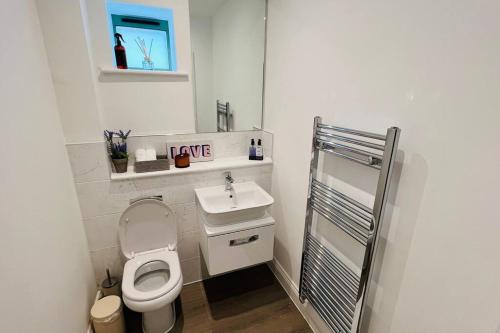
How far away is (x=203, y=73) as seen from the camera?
1.81 meters

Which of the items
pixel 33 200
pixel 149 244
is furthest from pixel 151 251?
pixel 33 200

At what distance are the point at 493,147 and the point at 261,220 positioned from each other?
3.98 ft

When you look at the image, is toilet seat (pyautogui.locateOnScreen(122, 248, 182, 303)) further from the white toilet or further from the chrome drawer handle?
the chrome drawer handle

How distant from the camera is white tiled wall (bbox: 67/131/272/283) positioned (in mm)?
1476

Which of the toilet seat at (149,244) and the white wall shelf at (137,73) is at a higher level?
the white wall shelf at (137,73)

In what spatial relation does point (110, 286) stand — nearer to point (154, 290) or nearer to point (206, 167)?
point (154, 290)

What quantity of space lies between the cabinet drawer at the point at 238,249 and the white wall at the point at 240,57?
0.90 m

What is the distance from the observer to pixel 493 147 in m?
0.70

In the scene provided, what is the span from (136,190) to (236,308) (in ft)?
3.74

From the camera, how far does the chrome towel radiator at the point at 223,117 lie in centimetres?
195

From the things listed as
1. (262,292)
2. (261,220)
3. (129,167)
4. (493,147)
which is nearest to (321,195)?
(261,220)

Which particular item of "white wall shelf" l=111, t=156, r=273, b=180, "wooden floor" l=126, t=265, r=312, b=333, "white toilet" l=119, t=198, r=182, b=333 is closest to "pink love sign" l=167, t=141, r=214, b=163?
"white wall shelf" l=111, t=156, r=273, b=180

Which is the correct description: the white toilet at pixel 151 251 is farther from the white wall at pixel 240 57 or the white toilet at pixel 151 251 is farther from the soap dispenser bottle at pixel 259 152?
the white wall at pixel 240 57

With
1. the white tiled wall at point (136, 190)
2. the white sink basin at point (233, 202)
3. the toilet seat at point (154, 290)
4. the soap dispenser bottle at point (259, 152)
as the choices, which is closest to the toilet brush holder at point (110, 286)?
the white tiled wall at point (136, 190)
